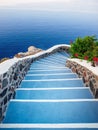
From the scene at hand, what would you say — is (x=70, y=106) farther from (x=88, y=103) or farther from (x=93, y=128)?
(x=93, y=128)

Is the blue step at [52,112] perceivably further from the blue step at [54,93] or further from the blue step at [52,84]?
the blue step at [52,84]

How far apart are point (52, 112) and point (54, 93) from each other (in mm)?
1040

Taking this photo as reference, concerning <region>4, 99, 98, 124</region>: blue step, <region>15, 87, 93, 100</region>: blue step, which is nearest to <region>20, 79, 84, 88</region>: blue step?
<region>15, 87, 93, 100</region>: blue step

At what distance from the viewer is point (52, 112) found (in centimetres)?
417

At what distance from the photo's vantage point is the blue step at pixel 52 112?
3907 millimetres

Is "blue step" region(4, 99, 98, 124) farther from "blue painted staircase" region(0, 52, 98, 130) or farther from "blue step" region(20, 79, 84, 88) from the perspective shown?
"blue step" region(20, 79, 84, 88)

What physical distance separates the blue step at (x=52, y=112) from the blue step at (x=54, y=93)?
51 centimetres

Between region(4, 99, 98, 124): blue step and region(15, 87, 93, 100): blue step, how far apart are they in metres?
0.51

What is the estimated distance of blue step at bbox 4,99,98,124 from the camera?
→ 3.91m

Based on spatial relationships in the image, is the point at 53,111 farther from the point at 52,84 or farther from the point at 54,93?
the point at 52,84

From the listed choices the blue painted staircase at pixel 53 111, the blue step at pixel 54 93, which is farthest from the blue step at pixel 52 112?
the blue step at pixel 54 93

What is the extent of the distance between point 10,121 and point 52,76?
3.79m

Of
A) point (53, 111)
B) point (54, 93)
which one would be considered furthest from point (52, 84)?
point (53, 111)

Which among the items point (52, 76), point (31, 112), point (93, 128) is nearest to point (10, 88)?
point (31, 112)
